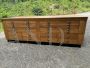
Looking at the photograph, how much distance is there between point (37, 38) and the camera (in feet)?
13.6

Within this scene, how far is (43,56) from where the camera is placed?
346 cm

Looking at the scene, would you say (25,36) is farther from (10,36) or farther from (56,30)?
(56,30)

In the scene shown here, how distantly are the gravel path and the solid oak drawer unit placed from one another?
0.66 ft

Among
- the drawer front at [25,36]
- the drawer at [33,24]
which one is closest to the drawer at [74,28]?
the drawer at [33,24]

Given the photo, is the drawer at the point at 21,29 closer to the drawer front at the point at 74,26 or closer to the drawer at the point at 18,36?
the drawer at the point at 18,36

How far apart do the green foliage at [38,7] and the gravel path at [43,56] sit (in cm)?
437

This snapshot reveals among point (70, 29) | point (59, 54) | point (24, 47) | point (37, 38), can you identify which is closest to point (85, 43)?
point (70, 29)

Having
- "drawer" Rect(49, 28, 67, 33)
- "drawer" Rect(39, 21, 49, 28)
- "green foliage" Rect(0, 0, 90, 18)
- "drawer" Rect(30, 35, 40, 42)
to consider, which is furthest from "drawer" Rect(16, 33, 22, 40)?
"green foliage" Rect(0, 0, 90, 18)

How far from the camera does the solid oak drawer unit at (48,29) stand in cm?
367

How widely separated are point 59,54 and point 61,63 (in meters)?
0.42

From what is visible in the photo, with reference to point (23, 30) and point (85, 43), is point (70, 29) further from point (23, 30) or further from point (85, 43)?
point (23, 30)

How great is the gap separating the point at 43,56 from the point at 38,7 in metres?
6.23

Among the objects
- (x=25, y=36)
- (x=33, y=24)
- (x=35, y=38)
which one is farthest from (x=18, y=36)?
(x=33, y=24)

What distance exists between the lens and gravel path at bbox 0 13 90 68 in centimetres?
308
